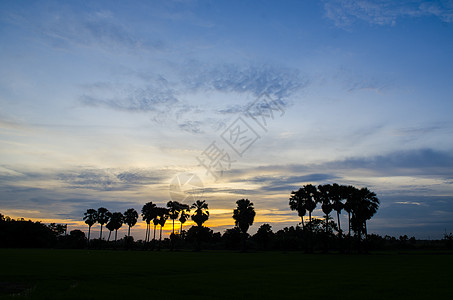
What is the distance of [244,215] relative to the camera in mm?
101438

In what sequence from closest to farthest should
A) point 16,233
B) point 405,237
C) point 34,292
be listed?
point 34,292, point 16,233, point 405,237

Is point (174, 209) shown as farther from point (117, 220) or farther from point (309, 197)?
point (309, 197)

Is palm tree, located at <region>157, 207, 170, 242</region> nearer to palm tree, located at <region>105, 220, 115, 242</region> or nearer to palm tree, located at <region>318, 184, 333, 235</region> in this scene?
palm tree, located at <region>105, 220, 115, 242</region>

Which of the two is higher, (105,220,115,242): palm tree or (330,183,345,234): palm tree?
(330,183,345,234): palm tree

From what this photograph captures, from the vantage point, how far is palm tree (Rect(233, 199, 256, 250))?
101000 mm

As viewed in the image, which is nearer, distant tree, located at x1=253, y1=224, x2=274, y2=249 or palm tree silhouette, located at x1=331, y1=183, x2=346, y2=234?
palm tree silhouette, located at x1=331, y1=183, x2=346, y2=234

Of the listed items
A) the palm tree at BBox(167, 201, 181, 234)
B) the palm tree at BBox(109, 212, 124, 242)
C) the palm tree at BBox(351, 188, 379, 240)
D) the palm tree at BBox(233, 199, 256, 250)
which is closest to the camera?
the palm tree at BBox(351, 188, 379, 240)

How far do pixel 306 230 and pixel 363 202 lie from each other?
A: 18.8m

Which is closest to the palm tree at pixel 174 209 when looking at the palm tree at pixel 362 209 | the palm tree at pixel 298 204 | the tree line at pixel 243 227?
the tree line at pixel 243 227

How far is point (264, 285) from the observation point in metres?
21.0

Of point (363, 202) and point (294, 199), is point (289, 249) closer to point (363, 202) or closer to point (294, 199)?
point (294, 199)

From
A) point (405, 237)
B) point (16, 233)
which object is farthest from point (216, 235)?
point (405, 237)

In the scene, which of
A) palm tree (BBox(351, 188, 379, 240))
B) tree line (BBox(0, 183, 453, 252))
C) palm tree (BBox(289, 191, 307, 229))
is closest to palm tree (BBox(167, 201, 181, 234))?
tree line (BBox(0, 183, 453, 252))

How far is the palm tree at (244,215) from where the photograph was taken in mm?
101000
